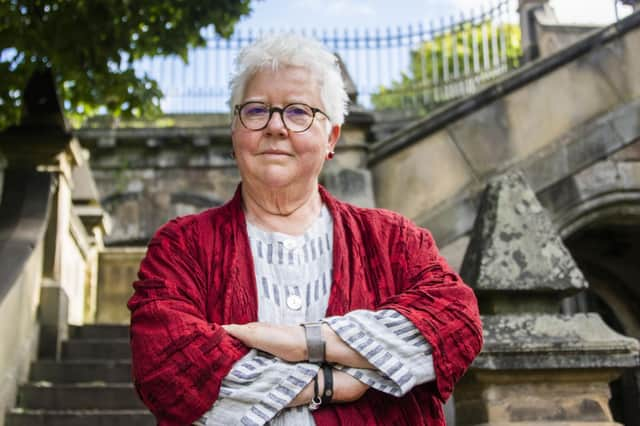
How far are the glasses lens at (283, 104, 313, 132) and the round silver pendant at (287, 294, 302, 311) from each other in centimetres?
48

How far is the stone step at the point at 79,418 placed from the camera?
17.4ft

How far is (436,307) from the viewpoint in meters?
2.10

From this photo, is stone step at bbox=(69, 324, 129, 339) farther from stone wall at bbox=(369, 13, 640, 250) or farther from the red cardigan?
the red cardigan

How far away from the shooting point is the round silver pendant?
85.7 inches

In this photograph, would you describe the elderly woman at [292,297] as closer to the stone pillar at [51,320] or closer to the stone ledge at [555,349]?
the stone ledge at [555,349]

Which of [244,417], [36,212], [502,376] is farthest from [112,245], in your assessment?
[244,417]

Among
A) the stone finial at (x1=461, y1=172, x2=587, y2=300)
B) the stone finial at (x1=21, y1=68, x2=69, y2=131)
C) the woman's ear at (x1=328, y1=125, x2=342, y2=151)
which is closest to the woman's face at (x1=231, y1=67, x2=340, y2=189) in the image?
the woman's ear at (x1=328, y1=125, x2=342, y2=151)

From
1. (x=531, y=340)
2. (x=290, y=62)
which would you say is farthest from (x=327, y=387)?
(x=531, y=340)

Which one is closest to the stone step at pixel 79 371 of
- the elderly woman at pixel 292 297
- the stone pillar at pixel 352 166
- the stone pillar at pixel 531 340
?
the stone pillar at pixel 352 166

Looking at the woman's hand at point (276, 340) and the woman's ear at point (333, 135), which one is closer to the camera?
the woman's hand at point (276, 340)

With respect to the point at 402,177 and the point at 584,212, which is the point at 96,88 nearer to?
the point at 402,177

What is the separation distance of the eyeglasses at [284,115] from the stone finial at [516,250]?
1427mm

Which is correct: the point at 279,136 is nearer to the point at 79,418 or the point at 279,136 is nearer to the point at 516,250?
the point at 516,250

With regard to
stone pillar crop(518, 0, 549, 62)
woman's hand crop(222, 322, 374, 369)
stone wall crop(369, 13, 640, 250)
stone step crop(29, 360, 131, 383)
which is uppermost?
stone pillar crop(518, 0, 549, 62)
